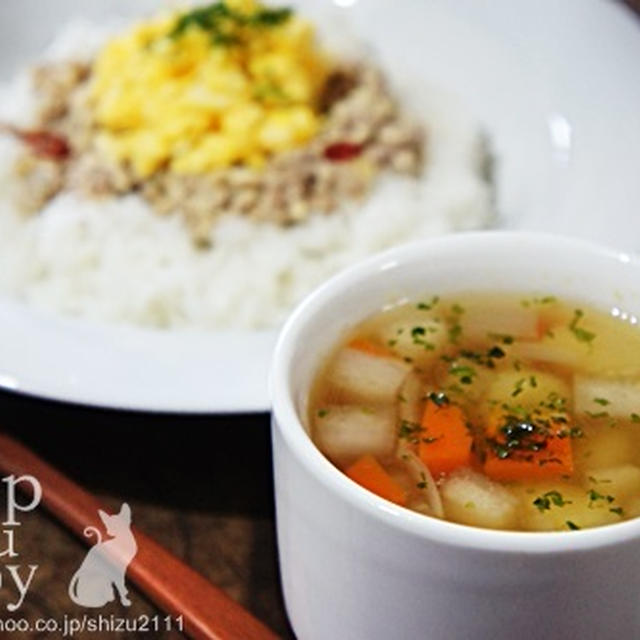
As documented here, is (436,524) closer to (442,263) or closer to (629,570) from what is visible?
(629,570)

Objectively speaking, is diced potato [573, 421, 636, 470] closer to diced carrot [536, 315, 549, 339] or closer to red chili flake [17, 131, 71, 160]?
diced carrot [536, 315, 549, 339]

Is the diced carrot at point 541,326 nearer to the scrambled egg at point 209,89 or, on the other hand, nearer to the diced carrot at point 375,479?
the diced carrot at point 375,479

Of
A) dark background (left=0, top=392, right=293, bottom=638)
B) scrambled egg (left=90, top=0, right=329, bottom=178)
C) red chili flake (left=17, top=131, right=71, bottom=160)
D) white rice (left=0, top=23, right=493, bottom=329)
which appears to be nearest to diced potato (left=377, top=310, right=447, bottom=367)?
dark background (left=0, top=392, right=293, bottom=638)

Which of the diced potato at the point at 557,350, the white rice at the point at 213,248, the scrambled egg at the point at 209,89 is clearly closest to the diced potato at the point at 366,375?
the diced potato at the point at 557,350

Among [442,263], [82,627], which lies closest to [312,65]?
[442,263]

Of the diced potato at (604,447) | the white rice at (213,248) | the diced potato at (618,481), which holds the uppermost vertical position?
the diced potato at (618,481)
